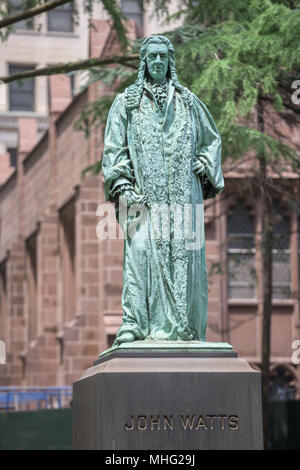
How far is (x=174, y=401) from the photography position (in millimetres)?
10336

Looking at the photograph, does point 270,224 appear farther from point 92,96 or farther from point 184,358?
point 184,358

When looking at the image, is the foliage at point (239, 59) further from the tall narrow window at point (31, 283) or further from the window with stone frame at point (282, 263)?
the tall narrow window at point (31, 283)

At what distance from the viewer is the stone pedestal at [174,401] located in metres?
10.2

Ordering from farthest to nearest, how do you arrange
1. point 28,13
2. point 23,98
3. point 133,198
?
point 23,98, point 28,13, point 133,198

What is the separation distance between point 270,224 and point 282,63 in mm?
6795

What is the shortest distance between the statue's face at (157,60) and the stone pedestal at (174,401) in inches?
104

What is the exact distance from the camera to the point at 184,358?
34.6ft

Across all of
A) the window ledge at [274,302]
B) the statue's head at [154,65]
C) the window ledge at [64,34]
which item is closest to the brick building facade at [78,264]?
the window ledge at [274,302]

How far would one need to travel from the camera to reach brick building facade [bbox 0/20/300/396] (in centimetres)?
2920

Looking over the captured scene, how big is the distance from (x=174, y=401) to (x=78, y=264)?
21.3 m

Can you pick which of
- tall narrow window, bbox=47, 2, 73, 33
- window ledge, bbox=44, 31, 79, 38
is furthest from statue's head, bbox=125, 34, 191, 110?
window ledge, bbox=44, 31, 79, 38

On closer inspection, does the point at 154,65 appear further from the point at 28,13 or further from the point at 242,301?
the point at 242,301

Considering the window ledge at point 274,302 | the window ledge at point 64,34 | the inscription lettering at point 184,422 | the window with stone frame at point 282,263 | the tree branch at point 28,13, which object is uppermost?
the window ledge at point 64,34

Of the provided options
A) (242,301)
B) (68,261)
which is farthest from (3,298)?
(242,301)
